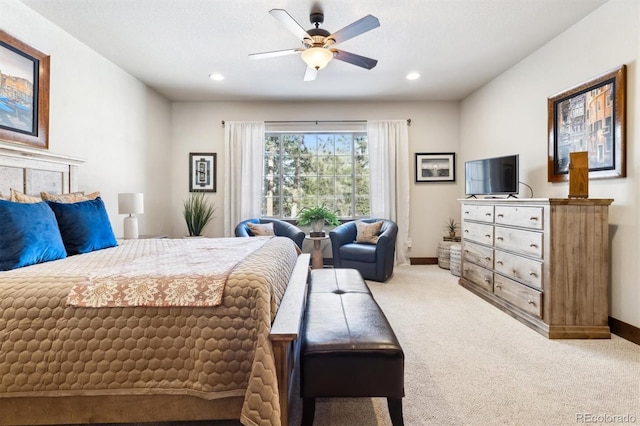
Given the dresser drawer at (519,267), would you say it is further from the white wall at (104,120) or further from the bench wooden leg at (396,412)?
the white wall at (104,120)

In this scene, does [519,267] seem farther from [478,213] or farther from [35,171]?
[35,171]

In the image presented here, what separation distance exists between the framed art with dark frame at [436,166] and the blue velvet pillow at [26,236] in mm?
4788

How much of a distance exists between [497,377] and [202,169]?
192 inches

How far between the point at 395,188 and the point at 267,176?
220 cm

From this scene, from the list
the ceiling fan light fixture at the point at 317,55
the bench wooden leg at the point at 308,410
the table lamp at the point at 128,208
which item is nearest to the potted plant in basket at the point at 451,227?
the ceiling fan light fixture at the point at 317,55

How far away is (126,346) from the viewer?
1.35 m

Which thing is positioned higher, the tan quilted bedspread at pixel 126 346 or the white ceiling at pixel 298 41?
the white ceiling at pixel 298 41

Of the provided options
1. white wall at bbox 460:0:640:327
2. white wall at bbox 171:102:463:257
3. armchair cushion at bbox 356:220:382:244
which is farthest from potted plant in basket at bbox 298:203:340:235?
white wall at bbox 460:0:640:327

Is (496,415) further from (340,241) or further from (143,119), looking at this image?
(143,119)

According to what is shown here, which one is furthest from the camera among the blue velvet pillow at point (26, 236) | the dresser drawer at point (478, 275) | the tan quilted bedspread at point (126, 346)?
the dresser drawer at point (478, 275)

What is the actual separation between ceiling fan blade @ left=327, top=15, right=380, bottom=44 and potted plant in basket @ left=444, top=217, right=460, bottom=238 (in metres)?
3.71

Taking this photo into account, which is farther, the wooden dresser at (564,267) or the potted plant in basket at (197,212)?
the potted plant in basket at (197,212)

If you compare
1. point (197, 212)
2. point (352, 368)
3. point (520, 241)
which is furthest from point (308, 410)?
point (197, 212)

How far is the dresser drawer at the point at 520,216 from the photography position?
2625 mm
